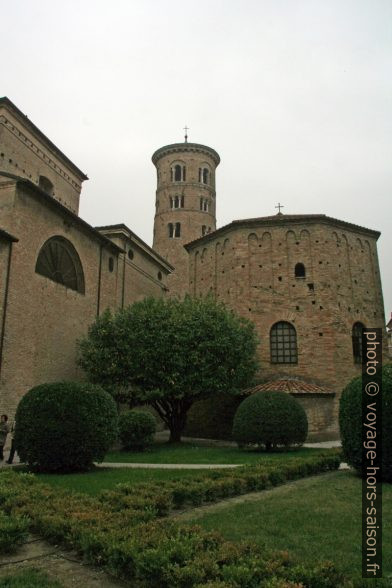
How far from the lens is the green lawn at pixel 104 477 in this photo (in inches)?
360

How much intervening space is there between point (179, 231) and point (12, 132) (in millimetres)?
26581

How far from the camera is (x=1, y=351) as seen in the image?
15578mm

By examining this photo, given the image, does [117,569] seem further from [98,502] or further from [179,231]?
[179,231]

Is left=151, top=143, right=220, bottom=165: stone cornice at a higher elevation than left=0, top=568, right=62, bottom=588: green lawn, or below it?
higher

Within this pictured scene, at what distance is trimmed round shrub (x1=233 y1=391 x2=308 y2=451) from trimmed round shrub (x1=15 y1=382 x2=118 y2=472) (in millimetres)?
5908

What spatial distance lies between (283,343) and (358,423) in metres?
12.9

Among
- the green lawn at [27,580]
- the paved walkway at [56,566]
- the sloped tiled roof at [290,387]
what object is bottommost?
the paved walkway at [56,566]

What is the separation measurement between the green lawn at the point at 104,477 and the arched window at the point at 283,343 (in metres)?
12.4

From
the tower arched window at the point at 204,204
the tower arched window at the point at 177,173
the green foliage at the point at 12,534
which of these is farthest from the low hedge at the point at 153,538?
the tower arched window at the point at 177,173

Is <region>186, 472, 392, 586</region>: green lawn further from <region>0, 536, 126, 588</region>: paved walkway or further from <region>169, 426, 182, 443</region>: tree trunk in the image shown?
<region>169, 426, 182, 443</region>: tree trunk

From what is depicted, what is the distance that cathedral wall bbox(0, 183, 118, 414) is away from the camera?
16.3 metres

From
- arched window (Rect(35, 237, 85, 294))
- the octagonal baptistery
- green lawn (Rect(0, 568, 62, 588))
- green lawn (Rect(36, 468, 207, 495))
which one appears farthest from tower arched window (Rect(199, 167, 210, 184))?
green lawn (Rect(0, 568, 62, 588))

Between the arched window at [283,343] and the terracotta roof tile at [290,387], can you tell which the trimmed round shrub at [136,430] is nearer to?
the terracotta roof tile at [290,387]

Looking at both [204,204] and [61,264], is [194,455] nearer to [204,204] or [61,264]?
[61,264]
